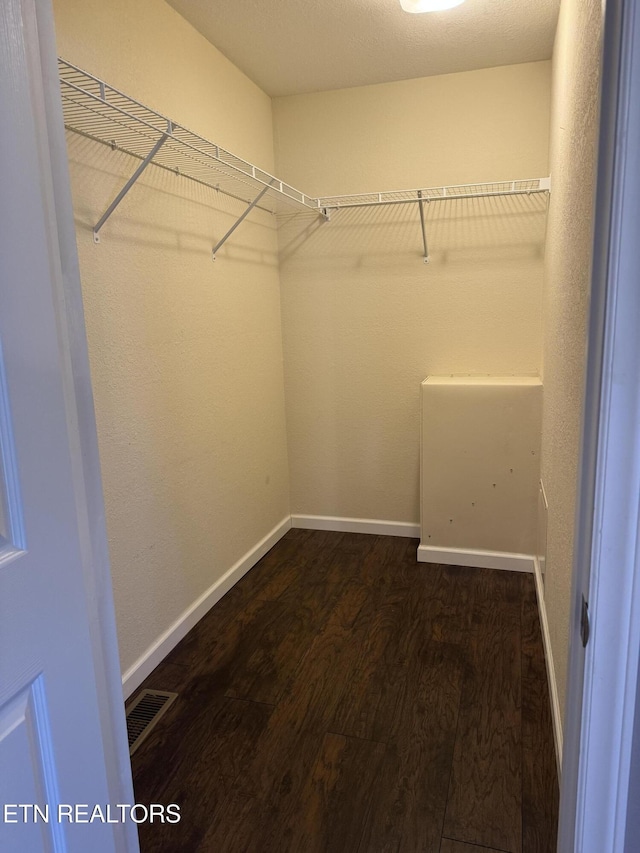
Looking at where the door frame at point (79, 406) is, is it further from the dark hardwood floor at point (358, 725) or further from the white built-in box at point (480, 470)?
the white built-in box at point (480, 470)

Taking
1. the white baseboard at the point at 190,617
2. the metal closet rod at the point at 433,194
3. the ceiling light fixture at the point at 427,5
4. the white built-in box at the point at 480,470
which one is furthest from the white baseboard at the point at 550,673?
the ceiling light fixture at the point at 427,5

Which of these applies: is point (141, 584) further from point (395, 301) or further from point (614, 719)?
point (395, 301)

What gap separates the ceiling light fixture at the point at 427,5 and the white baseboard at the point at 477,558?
7.54ft

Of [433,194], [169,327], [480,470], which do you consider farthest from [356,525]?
[433,194]

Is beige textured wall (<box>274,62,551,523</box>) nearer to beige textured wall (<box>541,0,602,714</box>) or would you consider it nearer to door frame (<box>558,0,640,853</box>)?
beige textured wall (<box>541,0,602,714</box>)

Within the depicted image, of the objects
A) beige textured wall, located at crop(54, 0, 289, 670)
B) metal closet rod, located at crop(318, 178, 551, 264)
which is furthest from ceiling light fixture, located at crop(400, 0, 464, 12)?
beige textured wall, located at crop(54, 0, 289, 670)

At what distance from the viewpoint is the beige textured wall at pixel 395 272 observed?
2850 millimetres

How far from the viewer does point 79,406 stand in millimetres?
1002

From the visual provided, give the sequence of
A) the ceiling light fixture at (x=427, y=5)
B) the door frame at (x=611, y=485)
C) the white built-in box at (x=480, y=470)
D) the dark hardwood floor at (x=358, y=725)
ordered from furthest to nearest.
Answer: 1. the white built-in box at (x=480, y=470)
2. the ceiling light fixture at (x=427, y=5)
3. the dark hardwood floor at (x=358, y=725)
4. the door frame at (x=611, y=485)

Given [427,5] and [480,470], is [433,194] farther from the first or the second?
[480,470]

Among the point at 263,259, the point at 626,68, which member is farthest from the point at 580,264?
the point at 263,259

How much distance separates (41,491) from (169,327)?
148 centimetres

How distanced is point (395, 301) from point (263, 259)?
2.41 feet

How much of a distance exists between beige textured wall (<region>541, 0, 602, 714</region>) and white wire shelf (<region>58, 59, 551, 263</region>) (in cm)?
69
